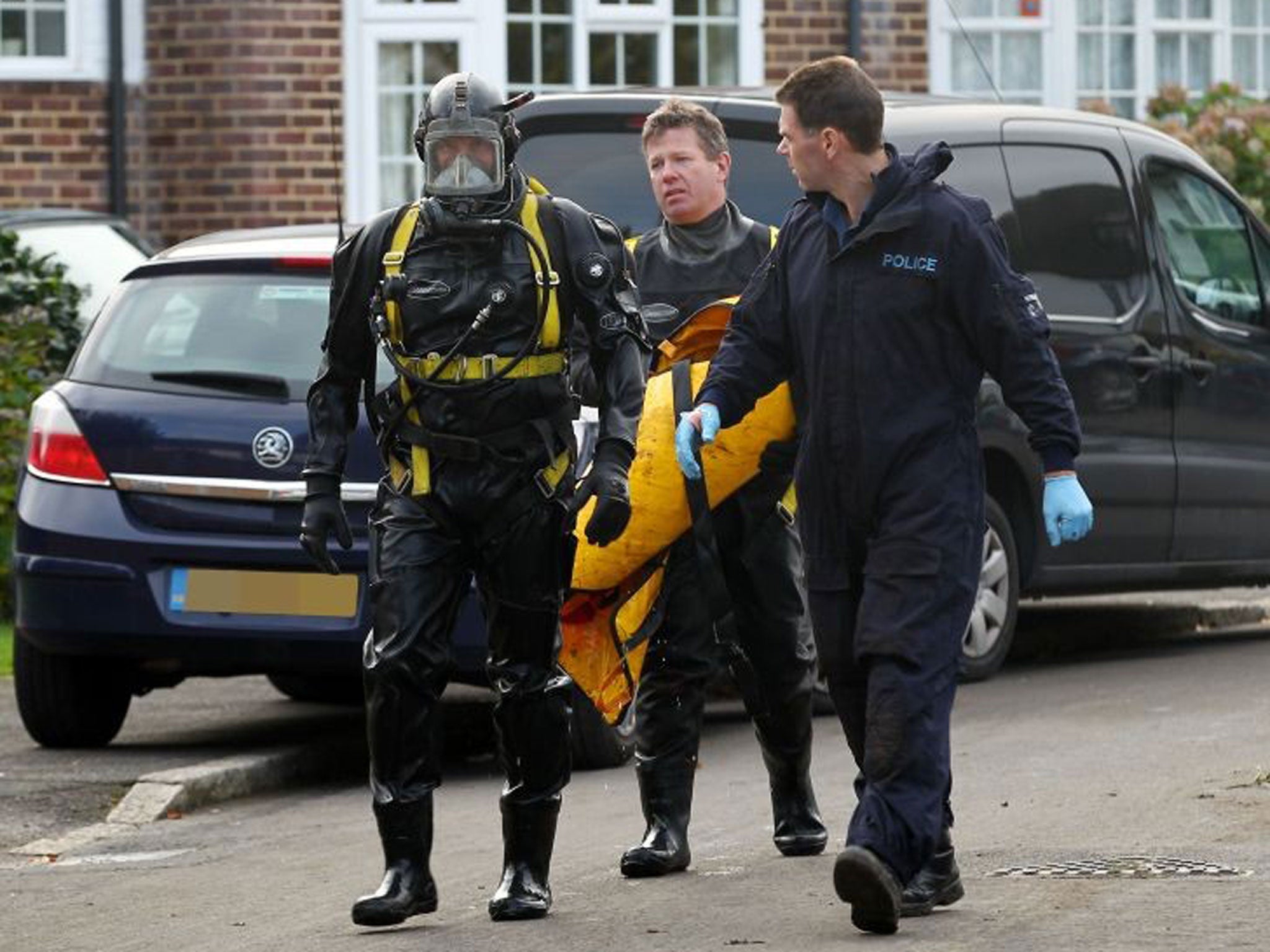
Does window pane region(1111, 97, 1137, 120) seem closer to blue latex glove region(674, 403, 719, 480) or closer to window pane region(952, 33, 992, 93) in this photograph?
window pane region(952, 33, 992, 93)

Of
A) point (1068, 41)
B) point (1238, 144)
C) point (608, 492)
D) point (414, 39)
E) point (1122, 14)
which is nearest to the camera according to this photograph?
point (608, 492)

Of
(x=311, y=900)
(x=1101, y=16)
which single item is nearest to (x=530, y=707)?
(x=311, y=900)

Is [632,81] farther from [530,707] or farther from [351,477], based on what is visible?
[530,707]

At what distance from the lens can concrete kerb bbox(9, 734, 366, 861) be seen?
8961 mm

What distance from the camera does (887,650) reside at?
21.7 feet

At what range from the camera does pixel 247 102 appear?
18141 millimetres

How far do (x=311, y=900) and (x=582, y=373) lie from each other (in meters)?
1.43

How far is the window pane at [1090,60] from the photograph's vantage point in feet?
66.4

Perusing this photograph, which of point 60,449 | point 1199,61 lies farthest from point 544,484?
point 1199,61

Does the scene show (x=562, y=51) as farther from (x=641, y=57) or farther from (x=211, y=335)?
(x=211, y=335)

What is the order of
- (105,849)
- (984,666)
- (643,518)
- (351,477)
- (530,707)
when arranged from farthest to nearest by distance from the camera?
(984,666) → (351,477) → (105,849) → (643,518) → (530,707)

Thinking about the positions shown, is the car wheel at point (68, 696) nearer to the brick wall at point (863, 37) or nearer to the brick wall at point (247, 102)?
the brick wall at point (247, 102)

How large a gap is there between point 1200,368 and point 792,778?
4.49 metres

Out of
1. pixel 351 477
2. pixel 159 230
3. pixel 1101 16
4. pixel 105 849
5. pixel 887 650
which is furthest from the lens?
pixel 1101 16
